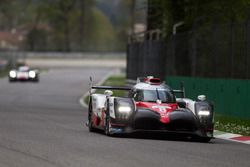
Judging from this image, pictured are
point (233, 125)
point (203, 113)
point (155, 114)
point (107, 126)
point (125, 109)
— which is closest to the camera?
point (155, 114)

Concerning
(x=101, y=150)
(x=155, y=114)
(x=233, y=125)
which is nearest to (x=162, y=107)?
(x=155, y=114)

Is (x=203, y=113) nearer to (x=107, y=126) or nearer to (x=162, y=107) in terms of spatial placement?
(x=162, y=107)

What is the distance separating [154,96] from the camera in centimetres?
1923

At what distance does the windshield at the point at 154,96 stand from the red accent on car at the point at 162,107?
24 centimetres

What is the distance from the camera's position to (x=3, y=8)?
183 m

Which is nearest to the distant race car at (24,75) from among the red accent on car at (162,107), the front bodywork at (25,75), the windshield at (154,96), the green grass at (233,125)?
the front bodywork at (25,75)

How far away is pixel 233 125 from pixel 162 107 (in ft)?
17.9

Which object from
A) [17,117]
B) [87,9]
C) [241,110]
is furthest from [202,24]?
[87,9]

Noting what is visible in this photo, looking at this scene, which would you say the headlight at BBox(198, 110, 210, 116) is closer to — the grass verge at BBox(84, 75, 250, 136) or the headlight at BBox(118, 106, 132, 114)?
the headlight at BBox(118, 106, 132, 114)

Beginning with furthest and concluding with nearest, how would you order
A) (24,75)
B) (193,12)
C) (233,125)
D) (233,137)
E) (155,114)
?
(24,75)
(193,12)
(233,125)
(233,137)
(155,114)

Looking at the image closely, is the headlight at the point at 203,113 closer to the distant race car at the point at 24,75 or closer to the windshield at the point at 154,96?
the windshield at the point at 154,96

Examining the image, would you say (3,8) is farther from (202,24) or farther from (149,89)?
(149,89)

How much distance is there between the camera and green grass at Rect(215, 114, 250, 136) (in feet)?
72.8

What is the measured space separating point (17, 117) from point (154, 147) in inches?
394
